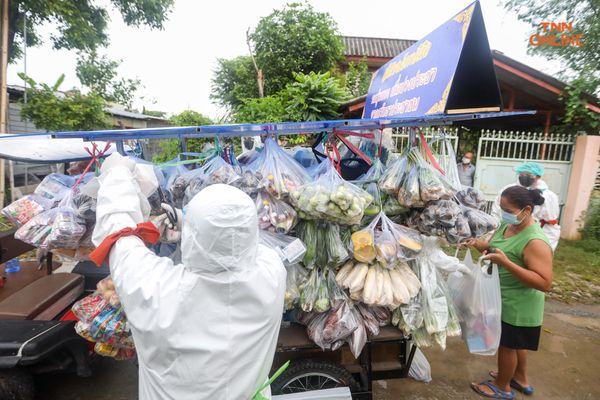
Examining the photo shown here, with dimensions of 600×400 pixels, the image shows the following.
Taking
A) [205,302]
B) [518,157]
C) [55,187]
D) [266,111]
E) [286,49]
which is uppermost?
[286,49]

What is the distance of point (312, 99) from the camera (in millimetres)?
5125

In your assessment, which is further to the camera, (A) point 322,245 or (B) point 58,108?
(B) point 58,108

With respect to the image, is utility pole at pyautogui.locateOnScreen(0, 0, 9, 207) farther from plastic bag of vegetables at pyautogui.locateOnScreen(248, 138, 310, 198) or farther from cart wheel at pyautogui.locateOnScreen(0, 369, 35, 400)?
plastic bag of vegetables at pyautogui.locateOnScreen(248, 138, 310, 198)

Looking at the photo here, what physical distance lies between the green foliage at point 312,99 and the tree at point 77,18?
5137mm

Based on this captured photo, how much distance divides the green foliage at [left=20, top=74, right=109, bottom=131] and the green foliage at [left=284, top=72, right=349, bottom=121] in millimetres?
3933

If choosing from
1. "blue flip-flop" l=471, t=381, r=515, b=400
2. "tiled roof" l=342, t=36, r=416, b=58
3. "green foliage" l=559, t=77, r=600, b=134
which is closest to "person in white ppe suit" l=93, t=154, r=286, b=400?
"blue flip-flop" l=471, t=381, r=515, b=400

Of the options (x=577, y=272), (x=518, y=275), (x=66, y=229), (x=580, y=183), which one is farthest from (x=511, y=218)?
(x=580, y=183)

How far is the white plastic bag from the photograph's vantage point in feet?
6.64

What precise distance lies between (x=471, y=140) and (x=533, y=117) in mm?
1615

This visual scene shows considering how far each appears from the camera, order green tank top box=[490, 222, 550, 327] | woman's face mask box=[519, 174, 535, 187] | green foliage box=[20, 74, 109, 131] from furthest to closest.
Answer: green foliage box=[20, 74, 109, 131] → woman's face mask box=[519, 174, 535, 187] → green tank top box=[490, 222, 550, 327]

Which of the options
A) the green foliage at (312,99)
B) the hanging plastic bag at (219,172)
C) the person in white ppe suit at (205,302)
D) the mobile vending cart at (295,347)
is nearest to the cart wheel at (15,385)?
the mobile vending cart at (295,347)

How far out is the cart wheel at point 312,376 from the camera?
75.9 inches

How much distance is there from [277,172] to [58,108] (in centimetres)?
604

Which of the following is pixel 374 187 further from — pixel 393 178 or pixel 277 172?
pixel 277 172
